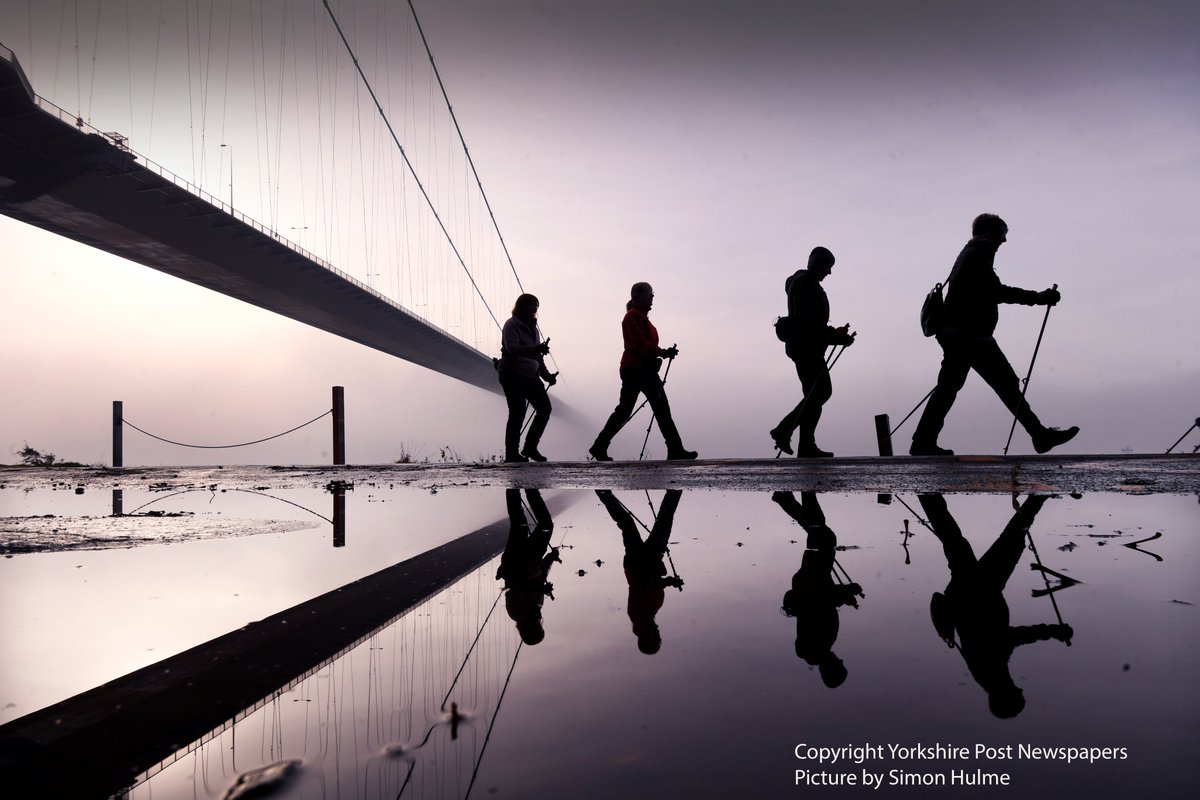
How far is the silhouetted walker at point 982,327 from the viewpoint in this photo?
6703 mm

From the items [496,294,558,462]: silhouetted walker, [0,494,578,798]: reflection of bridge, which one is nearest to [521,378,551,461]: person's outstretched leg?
[496,294,558,462]: silhouetted walker

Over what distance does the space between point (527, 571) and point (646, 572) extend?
0.35 m

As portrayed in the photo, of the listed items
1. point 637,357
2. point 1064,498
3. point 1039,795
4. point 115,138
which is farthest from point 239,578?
point 115,138

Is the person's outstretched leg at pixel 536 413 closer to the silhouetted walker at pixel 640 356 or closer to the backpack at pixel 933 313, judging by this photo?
the silhouetted walker at pixel 640 356

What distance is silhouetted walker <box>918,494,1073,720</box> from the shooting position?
44.7 inches

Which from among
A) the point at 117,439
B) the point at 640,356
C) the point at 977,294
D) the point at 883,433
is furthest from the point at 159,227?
the point at 977,294

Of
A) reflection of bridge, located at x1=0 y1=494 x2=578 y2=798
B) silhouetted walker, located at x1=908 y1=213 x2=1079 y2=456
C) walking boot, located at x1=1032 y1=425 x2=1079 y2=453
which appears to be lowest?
reflection of bridge, located at x1=0 y1=494 x2=578 y2=798

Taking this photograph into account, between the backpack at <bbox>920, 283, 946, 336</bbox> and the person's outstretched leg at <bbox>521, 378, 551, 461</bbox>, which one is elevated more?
the backpack at <bbox>920, 283, 946, 336</bbox>

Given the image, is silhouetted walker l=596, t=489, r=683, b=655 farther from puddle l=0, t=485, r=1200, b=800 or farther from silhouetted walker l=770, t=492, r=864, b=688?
silhouetted walker l=770, t=492, r=864, b=688

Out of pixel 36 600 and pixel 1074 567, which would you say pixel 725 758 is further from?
pixel 36 600

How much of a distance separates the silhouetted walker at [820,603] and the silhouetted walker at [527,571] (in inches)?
20.0

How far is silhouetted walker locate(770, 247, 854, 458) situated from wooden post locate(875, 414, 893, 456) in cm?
224

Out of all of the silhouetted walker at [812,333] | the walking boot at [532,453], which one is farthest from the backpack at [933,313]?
the walking boot at [532,453]

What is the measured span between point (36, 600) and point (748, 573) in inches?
76.2
